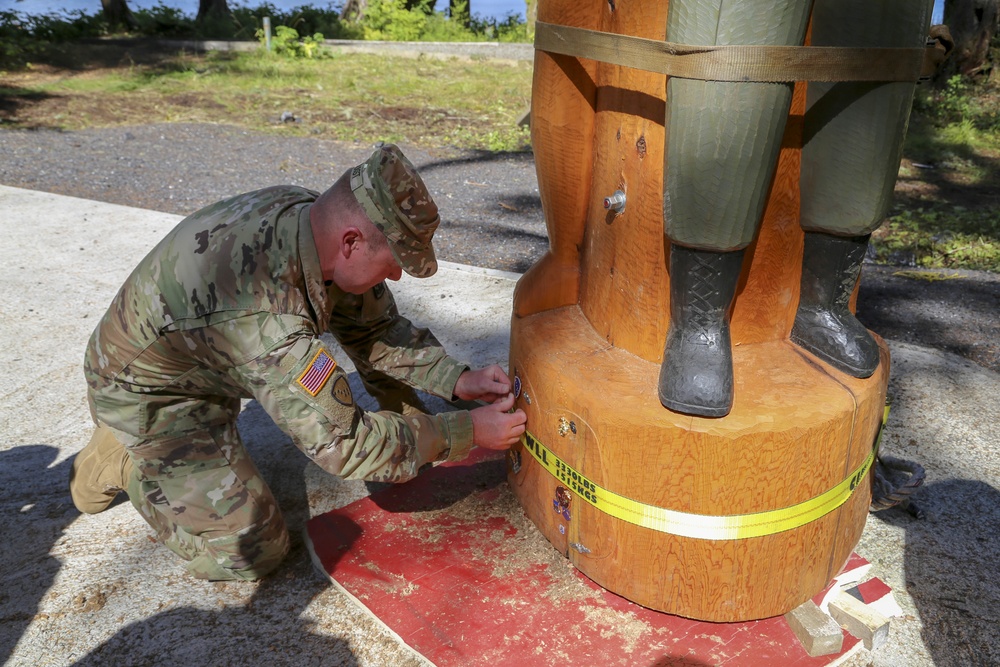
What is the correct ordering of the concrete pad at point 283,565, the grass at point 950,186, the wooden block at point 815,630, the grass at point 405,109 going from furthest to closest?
the grass at point 405,109 < the grass at point 950,186 < the concrete pad at point 283,565 < the wooden block at point 815,630

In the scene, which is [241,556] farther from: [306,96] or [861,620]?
[306,96]

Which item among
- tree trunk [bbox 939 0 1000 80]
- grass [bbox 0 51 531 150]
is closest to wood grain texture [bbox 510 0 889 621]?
grass [bbox 0 51 531 150]

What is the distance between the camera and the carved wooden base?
1.68 meters

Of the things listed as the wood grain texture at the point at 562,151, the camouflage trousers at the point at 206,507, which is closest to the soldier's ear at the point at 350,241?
the wood grain texture at the point at 562,151

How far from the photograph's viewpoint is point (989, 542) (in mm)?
2221

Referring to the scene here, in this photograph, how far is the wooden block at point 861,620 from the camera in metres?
1.84

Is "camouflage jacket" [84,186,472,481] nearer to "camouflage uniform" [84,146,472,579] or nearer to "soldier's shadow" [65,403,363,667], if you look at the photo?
"camouflage uniform" [84,146,472,579]

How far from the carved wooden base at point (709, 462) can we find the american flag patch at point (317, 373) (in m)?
0.50

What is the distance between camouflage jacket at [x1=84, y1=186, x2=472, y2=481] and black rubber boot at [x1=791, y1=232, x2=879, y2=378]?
34.6 inches

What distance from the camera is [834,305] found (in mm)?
1869

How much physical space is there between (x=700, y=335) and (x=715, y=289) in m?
0.11

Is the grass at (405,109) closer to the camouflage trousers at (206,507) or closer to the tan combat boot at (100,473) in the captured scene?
the camouflage trousers at (206,507)

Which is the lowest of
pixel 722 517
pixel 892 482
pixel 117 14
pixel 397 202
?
pixel 892 482

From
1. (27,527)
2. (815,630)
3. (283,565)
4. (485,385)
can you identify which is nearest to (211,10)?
(27,527)
